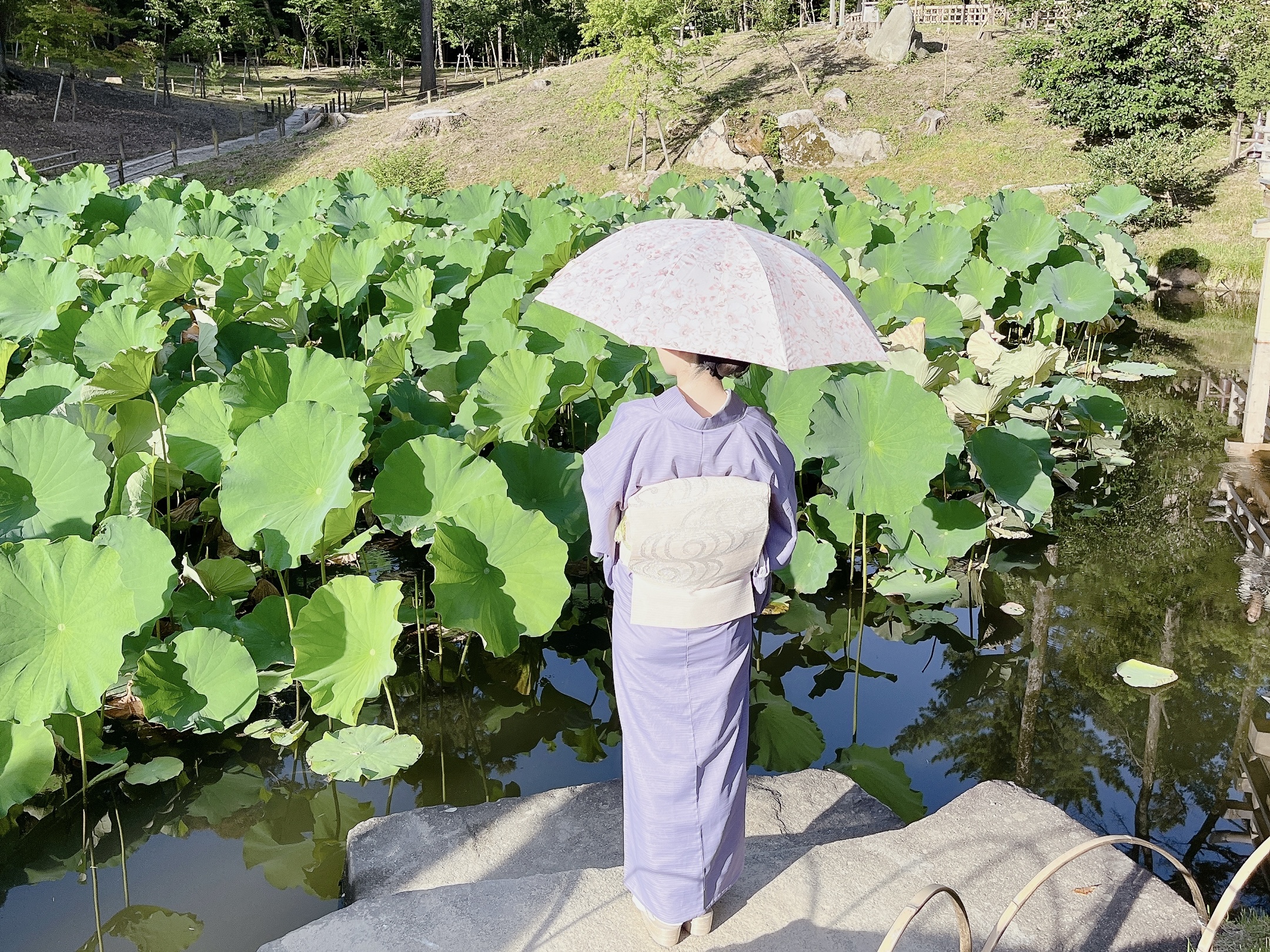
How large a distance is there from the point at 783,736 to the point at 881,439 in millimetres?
1036

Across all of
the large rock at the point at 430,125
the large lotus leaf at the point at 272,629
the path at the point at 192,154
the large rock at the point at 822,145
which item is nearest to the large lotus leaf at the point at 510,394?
the large lotus leaf at the point at 272,629

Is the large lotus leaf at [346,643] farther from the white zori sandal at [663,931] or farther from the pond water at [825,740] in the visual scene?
the white zori sandal at [663,931]

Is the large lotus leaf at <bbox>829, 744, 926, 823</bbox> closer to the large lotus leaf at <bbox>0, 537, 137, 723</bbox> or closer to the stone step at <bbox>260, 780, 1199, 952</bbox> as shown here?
the stone step at <bbox>260, 780, 1199, 952</bbox>

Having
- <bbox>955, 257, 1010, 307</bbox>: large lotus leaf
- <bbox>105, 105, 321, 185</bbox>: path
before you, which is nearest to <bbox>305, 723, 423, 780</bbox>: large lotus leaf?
<bbox>955, 257, 1010, 307</bbox>: large lotus leaf

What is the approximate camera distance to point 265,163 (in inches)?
803

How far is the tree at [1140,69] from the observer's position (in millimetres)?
15219

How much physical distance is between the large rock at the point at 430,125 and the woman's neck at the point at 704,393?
20.5 m

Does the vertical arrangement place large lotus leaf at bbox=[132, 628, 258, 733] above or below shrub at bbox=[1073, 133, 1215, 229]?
below

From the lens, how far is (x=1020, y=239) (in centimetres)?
734

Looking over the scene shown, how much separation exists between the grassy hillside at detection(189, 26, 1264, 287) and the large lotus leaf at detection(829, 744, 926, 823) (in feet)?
41.6

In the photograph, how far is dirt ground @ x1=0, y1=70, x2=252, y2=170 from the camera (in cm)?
2131

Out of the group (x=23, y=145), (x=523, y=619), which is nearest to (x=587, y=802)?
(x=523, y=619)

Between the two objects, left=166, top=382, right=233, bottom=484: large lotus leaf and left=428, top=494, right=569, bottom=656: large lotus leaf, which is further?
left=166, top=382, right=233, bottom=484: large lotus leaf

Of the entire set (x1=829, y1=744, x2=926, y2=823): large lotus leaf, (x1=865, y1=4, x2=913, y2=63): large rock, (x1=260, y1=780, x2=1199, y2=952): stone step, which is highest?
(x1=865, y1=4, x2=913, y2=63): large rock
